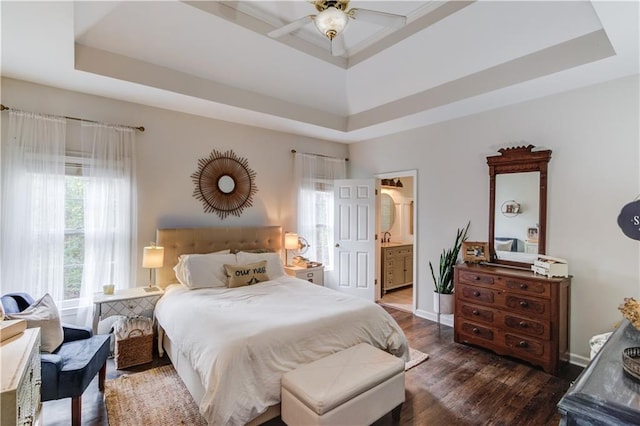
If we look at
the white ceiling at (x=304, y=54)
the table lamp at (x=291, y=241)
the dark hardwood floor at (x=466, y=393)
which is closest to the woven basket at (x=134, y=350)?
the dark hardwood floor at (x=466, y=393)

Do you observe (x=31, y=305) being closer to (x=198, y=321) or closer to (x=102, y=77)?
(x=198, y=321)

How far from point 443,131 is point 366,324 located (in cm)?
297

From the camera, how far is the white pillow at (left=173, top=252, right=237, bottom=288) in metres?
3.29

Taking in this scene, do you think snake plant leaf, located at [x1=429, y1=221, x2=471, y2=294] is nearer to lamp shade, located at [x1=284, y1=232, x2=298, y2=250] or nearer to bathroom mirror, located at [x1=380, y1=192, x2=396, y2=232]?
lamp shade, located at [x1=284, y1=232, x2=298, y2=250]

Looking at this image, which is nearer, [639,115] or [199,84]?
[639,115]

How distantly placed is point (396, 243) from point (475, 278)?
2.76 metres

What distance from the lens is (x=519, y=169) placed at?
3.48m

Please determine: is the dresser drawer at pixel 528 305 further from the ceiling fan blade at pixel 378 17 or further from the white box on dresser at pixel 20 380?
the white box on dresser at pixel 20 380

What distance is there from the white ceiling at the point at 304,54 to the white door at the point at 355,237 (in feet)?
4.52

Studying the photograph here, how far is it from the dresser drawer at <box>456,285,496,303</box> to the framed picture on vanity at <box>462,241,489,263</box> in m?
0.37

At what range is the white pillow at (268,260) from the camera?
3688mm

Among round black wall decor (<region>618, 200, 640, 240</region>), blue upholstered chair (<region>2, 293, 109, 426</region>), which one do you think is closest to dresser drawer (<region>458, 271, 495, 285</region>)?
round black wall decor (<region>618, 200, 640, 240</region>)

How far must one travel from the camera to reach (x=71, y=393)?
6.50 feet

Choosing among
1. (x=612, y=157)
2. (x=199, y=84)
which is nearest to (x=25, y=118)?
(x=199, y=84)
